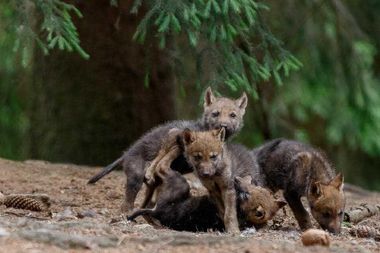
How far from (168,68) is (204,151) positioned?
4.58 metres

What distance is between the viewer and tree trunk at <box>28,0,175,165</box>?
536 inches

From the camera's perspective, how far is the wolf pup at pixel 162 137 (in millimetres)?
9656

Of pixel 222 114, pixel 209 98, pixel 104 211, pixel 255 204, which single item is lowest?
pixel 104 211

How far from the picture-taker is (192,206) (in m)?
9.11

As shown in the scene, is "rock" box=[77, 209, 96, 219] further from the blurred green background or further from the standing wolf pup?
the blurred green background

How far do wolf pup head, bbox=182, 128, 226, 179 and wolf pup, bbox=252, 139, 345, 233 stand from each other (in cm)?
99

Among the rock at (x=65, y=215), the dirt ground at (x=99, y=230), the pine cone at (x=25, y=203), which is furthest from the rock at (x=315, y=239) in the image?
the pine cone at (x=25, y=203)

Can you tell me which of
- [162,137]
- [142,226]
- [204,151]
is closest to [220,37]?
[162,137]

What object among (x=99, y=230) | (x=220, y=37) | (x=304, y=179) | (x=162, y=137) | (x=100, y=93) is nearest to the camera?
(x=99, y=230)

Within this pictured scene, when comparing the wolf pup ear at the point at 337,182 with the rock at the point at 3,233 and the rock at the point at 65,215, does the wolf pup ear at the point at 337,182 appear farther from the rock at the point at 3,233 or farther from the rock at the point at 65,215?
the rock at the point at 3,233

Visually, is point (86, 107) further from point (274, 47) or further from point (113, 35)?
point (274, 47)

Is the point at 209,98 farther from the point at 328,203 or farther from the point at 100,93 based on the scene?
the point at 100,93

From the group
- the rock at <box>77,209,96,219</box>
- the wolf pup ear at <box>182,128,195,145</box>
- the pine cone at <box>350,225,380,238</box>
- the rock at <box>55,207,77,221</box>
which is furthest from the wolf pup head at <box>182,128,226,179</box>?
the pine cone at <box>350,225,380,238</box>

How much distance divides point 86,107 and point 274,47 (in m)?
3.19
